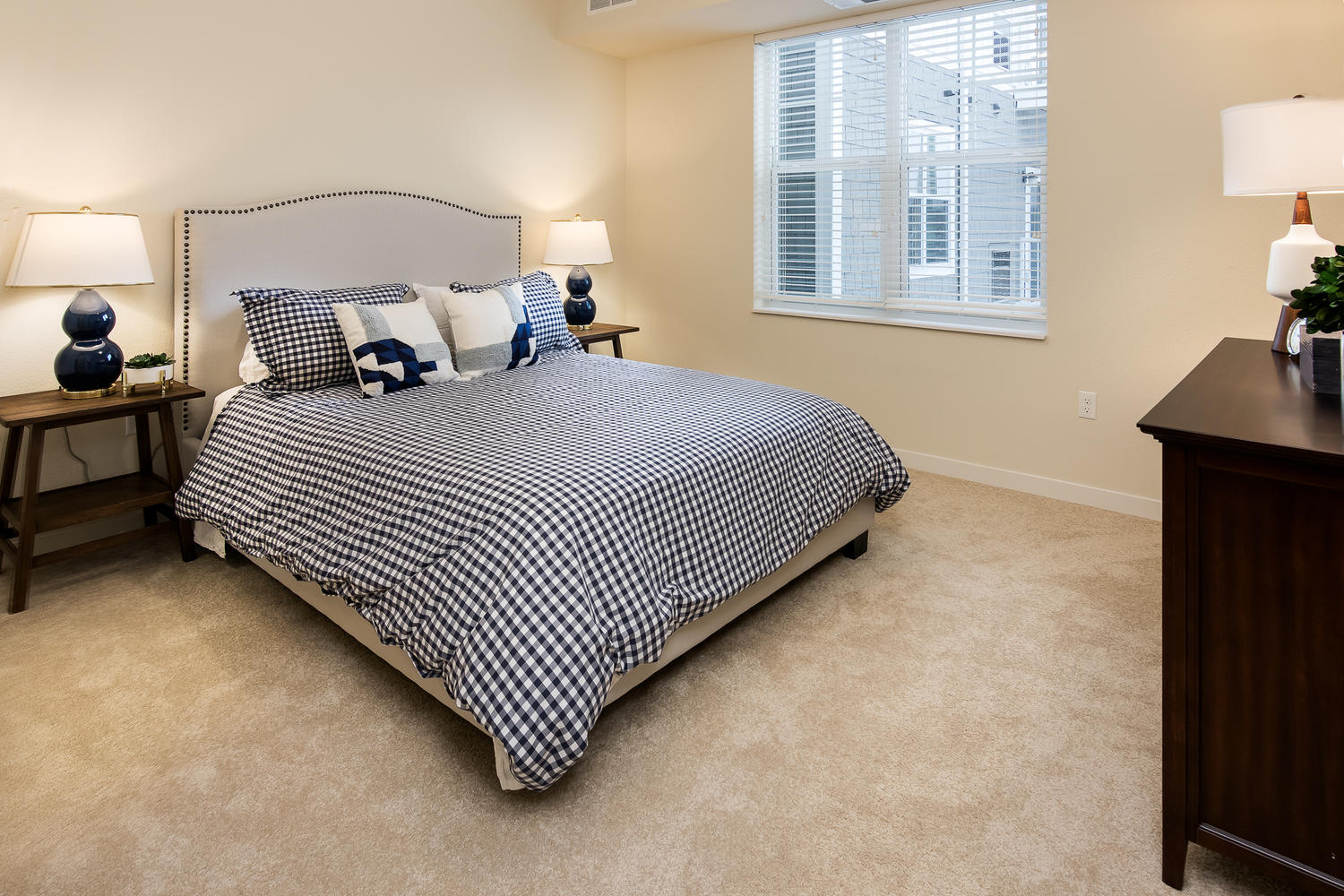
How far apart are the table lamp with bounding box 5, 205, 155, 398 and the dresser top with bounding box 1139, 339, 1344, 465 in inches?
117

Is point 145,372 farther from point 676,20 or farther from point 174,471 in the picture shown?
point 676,20

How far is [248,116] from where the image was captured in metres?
3.27

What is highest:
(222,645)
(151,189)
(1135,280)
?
A: (151,189)

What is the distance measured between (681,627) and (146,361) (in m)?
2.14

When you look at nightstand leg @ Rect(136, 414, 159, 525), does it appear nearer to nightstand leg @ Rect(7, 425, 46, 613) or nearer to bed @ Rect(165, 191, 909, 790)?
bed @ Rect(165, 191, 909, 790)

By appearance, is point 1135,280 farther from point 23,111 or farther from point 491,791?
point 23,111

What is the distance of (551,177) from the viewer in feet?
14.6

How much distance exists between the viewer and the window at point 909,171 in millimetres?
3441

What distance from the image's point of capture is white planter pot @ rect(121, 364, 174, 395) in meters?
2.82

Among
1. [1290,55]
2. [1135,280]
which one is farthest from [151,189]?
[1290,55]

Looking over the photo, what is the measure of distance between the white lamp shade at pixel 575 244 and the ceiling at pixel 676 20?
3.15 ft

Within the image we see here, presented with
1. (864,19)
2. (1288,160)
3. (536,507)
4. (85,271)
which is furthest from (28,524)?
(864,19)

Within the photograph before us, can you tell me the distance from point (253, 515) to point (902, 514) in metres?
2.36

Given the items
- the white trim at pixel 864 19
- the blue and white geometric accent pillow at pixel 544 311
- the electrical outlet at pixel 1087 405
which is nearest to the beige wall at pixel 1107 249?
the electrical outlet at pixel 1087 405
